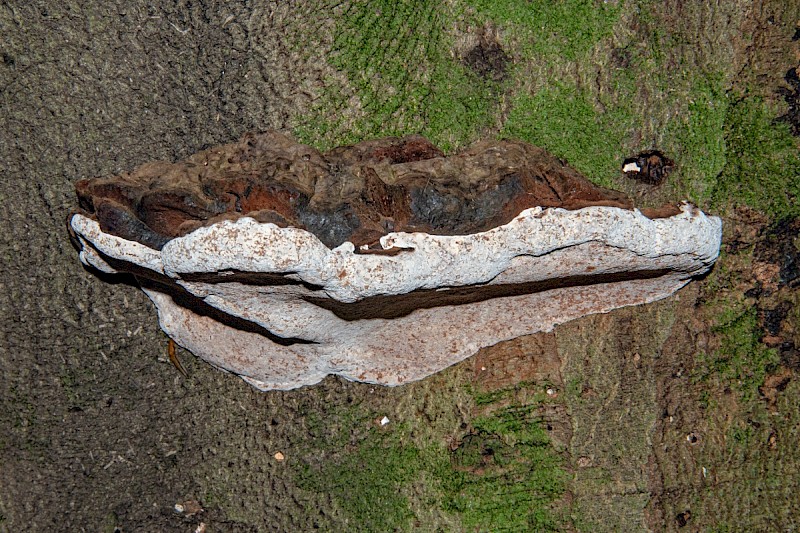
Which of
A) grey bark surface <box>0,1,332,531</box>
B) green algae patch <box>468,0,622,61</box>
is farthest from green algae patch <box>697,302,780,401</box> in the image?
grey bark surface <box>0,1,332,531</box>

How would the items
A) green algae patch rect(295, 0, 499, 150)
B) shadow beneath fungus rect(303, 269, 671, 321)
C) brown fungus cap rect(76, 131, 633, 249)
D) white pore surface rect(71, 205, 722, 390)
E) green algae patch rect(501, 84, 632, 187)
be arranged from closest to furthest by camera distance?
white pore surface rect(71, 205, 722, 390), brown fungus cap rect(76, 131, 633, 249), shadow beneath fungus rect(303, 269, 671, 321), green algae patch rect(295, 0, 499, 150), green algae patch rect(501, 84, 632, 187)

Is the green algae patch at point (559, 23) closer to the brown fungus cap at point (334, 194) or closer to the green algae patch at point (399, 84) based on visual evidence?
the green algae patch at point (399, 84)

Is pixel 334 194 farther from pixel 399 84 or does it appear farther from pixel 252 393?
pixel 252 393

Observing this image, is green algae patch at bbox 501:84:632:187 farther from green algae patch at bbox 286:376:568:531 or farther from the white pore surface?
green algae patch at bbox 286:376:568:531

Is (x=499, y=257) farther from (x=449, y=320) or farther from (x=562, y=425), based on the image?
(x=562, y=425)

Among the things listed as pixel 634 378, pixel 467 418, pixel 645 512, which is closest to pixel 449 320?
pixel 467 418

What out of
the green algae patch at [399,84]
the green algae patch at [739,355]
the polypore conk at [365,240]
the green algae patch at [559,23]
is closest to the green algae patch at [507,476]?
the polypore conk at [365,240]

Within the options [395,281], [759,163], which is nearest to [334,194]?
[395,281]
